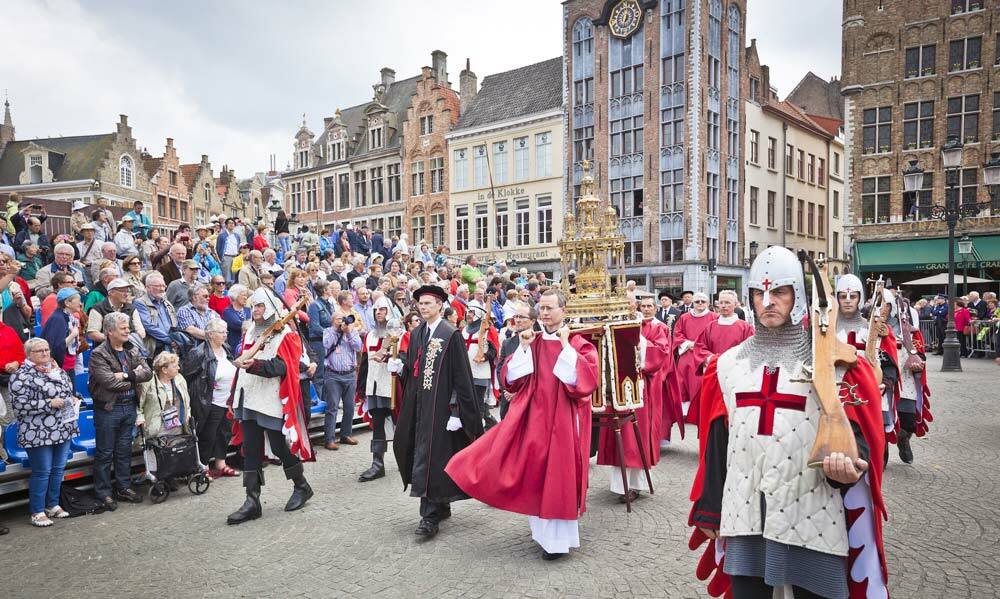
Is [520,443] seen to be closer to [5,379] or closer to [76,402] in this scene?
[76,402]

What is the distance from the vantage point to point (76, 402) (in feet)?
20.0

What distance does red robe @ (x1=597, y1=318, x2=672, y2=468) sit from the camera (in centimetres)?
624

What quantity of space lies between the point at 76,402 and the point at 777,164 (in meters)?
36.2

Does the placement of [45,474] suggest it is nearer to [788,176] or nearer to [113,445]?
[113,445]

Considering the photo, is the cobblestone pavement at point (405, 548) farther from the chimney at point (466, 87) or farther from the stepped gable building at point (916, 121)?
the chimney at point (466, 87)

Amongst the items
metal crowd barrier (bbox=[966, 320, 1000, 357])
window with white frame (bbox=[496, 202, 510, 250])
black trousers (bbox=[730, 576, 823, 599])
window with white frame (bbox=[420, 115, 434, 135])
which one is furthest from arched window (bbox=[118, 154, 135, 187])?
black trousers (bbox=[730, 576, 823, 599])

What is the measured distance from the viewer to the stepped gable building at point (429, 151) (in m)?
37.5

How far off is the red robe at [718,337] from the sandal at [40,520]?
22.7ft

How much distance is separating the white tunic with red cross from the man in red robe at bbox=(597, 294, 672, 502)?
3252 millimetres

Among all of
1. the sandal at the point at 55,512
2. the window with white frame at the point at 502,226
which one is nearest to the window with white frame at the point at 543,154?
the window with white frame at the point at 502,226

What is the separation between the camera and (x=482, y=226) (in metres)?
36.5

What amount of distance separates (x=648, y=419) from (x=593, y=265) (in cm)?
192

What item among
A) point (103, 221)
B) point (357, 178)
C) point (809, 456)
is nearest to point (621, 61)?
point (357, 178)

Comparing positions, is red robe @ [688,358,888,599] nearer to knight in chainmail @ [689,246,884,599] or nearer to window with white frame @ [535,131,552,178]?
knight in chainmail @ [689,246,884,599]
